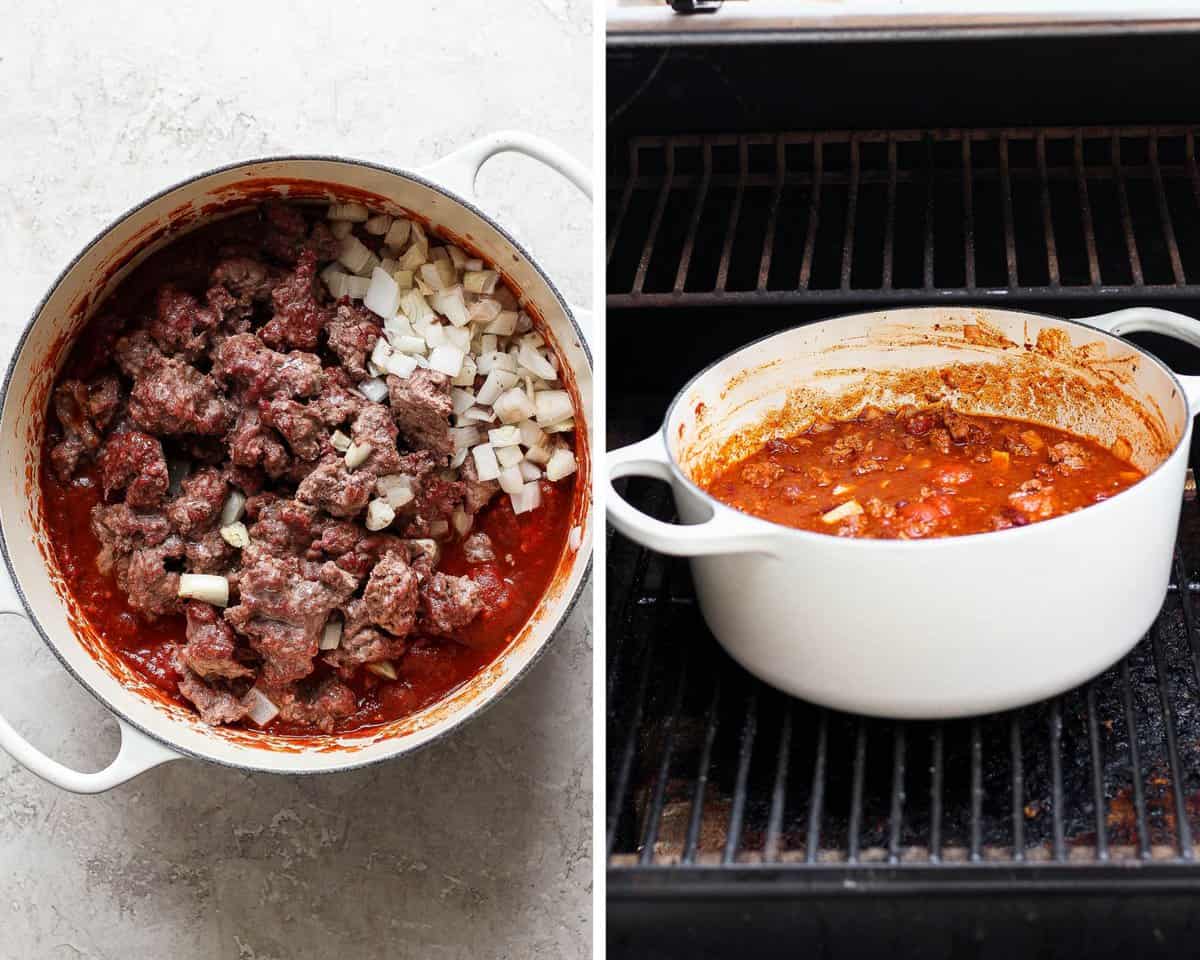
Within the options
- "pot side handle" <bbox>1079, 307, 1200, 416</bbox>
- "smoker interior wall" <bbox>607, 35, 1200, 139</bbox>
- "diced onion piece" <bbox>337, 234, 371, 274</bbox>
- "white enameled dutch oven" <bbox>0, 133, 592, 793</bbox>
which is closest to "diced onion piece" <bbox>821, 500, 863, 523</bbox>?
"pot side handle" <bbox>1079, 307, 1200, 416</bbox>

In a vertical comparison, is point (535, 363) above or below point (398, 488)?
above

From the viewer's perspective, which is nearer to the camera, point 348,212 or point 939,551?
point 939,551

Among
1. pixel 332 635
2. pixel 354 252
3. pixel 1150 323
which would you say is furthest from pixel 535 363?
pixel 1150 323

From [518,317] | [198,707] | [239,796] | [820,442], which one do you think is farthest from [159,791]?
[820,442]

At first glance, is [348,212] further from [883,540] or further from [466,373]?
[883,540]

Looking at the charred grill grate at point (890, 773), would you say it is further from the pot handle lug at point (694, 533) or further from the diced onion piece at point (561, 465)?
the diced onion piece at point (561, 465)

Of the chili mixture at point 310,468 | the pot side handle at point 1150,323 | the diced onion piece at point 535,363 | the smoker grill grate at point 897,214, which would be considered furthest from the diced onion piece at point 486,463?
the pot side handle at point 1150,323
